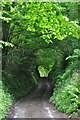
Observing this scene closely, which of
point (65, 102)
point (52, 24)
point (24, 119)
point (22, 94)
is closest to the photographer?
point (52, 24)

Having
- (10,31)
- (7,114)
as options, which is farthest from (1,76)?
→ (7,114)

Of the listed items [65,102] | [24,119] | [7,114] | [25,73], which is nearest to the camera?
[24,119]

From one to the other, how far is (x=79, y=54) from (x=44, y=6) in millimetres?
8813

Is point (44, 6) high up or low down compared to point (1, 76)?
up

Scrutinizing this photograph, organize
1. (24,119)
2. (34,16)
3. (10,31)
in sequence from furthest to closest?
(10,31) → (24,119) → (34,16)

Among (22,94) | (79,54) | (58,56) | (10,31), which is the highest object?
(10,31)

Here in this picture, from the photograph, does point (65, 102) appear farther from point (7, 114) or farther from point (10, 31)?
point (10, 31)

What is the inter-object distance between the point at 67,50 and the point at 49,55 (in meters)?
3.22

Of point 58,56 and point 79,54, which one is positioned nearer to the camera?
point 79,54

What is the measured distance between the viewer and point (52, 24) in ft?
30.0

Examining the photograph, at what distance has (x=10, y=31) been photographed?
16.7m

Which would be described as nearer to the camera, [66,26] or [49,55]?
[66,26]

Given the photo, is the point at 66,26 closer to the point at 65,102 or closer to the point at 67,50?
the point at 65,102

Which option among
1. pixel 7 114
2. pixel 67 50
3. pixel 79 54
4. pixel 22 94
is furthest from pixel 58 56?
pixel 7 114
